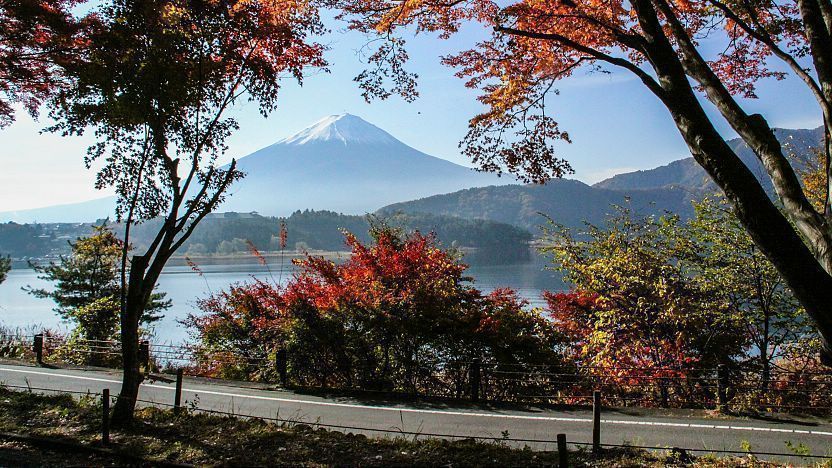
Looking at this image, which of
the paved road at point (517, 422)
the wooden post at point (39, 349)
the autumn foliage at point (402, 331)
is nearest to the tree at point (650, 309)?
the autumn foliage at point (402, 331)

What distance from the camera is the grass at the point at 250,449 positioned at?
6215 mm

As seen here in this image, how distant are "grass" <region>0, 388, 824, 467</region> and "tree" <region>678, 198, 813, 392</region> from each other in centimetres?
629

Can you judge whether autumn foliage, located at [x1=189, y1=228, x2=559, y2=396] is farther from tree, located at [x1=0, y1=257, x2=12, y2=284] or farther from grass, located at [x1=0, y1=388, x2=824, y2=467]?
tree, located at [x1=0, y1=257, x2=12, y2=284]

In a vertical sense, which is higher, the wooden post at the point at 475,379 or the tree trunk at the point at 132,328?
the tree trunk at the point at 132,328

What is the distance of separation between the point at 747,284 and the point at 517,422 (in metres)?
6.09

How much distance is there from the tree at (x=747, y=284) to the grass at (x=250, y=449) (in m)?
6.29

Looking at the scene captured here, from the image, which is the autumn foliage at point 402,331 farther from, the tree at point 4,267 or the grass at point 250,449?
the tree at point 4,267

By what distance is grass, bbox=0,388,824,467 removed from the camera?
621 centimetres

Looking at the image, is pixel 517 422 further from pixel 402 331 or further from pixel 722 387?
pixel 722 387

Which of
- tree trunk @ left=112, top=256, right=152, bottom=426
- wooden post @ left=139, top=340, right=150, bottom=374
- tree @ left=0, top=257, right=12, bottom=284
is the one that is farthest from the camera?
tree @ left=0, top=257, right=12, bottom=284

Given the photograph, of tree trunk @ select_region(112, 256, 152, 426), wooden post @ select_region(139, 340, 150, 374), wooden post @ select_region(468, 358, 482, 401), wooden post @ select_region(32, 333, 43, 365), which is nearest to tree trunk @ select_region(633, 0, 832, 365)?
wooden post @ select_region(468, 358, 482, 401)

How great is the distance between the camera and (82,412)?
8805 millimetres

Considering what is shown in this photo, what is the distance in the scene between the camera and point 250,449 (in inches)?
267

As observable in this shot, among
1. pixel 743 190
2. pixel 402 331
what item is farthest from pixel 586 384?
pixel 743 190
